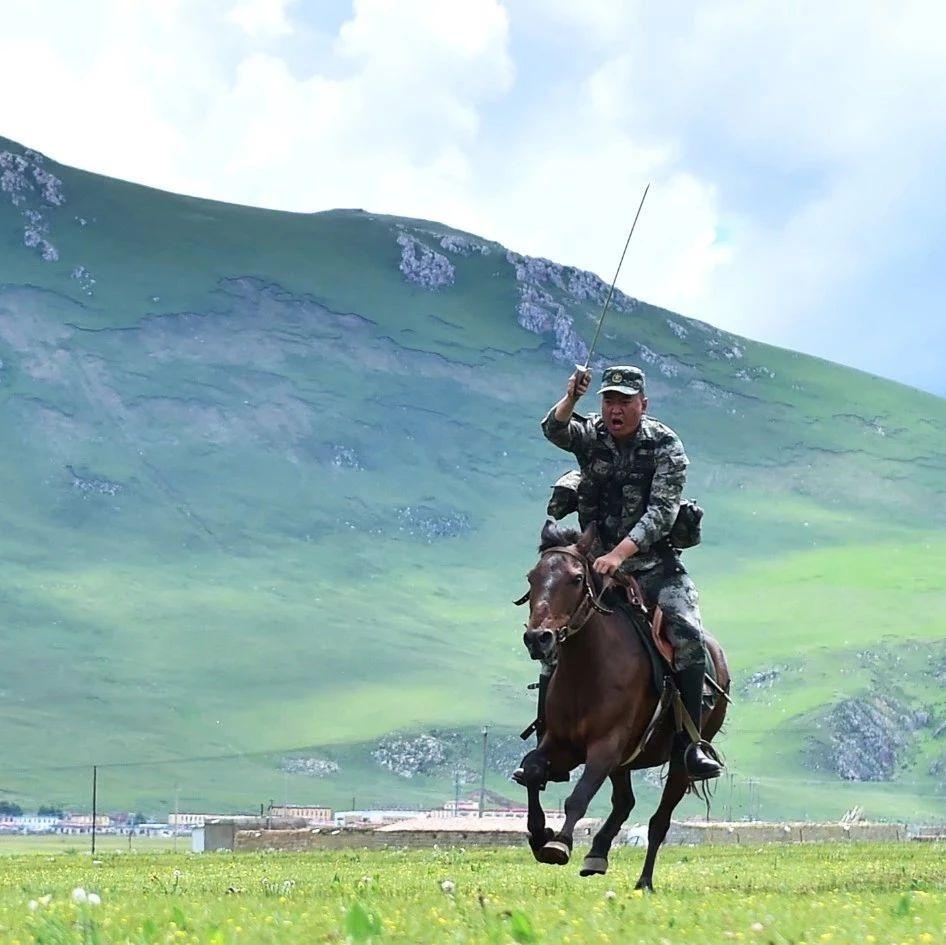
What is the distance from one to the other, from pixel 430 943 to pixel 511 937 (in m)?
0.47

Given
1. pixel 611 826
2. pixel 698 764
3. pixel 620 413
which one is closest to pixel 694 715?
pixel 698 764

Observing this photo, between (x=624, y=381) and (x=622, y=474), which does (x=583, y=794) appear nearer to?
(x=622, y=474)

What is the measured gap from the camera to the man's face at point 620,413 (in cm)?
1873

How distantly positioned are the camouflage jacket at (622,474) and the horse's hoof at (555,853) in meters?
3.06

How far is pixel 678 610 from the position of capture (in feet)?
61.1

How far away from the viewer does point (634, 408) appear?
61.6ft

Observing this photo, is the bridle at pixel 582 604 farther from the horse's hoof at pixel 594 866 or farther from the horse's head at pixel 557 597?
the horse's hoof at pixel 594 866

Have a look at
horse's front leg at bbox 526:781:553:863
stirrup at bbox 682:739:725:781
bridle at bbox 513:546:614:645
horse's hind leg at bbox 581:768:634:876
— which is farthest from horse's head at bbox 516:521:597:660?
stirrup at bbox 682:739:725:781

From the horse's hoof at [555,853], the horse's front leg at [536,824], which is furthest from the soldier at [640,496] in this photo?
the horse's hoof at [555,853]

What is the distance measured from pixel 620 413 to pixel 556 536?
5.23ft

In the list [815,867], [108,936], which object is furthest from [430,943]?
[815,867]

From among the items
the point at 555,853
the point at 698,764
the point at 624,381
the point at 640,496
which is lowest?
the point at 555,853

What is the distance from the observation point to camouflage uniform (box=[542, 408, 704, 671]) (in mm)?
18500

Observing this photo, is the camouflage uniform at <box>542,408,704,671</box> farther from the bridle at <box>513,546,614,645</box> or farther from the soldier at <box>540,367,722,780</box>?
the bridle at <box>513,546,614,645</box>
